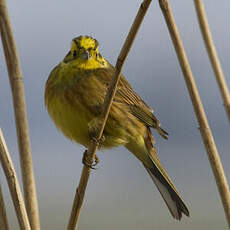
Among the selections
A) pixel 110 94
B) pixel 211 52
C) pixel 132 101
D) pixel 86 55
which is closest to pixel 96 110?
pixel 86 55

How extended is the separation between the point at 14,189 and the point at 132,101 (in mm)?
1321

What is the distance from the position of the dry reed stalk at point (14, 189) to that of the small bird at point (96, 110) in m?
0.75

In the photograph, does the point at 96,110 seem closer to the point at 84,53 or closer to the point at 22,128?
the point at 84,53

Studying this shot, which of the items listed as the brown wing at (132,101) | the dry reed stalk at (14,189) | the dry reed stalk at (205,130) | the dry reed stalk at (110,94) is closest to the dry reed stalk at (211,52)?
the dry reed stalk at (205,130)

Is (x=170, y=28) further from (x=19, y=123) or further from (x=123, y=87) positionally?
(x=123, y=87)

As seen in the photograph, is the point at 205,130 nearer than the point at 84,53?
Yes

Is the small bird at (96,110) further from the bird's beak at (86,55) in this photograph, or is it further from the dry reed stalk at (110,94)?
the dry reed stalk at (110,94)

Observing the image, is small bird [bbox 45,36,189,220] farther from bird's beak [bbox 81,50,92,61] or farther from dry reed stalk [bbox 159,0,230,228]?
dry reed stalk [bbox 159,0,230,228]

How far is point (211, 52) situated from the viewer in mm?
2338

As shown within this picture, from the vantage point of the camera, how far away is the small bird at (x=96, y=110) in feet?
9.09

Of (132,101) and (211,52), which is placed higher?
(211,52)

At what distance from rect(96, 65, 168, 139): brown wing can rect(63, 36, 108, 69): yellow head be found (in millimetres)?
72

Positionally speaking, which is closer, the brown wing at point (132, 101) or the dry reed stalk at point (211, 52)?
the dry reed stalk at point (211, 52)

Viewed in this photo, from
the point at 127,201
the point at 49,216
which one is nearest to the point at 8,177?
the point at 49,216
